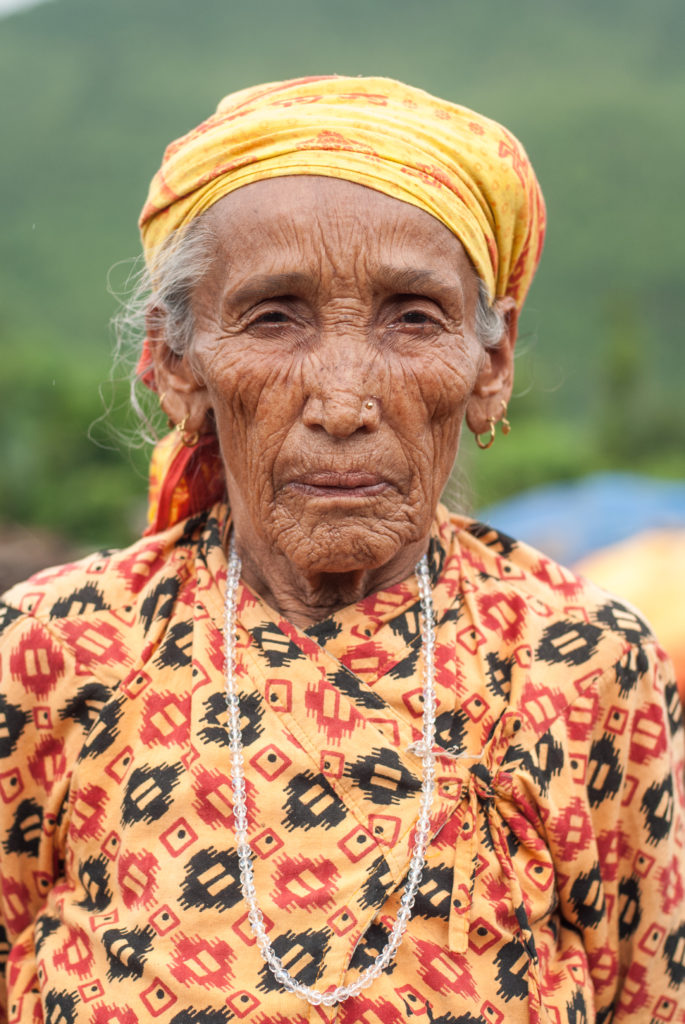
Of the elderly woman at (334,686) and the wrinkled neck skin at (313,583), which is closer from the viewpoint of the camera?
the elderly woman at (334,686)

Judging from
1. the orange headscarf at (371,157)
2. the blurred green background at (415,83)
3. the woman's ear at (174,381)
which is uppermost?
the blurred green background at (415,83)

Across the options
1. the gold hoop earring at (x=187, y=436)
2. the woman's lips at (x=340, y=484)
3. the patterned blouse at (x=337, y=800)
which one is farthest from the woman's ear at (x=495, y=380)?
the gold hoop earring at (x=187, y=436)

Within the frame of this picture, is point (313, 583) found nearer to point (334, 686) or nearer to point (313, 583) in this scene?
point (313, 583)

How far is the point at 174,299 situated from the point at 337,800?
3.50 feet

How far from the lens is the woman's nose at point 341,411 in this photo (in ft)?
6.28

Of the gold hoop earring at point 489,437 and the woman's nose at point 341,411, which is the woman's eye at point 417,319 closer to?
the woman's nose at point 341,411

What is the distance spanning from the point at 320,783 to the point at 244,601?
41 centimetres

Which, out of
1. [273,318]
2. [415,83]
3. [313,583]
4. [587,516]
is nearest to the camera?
[273,318]

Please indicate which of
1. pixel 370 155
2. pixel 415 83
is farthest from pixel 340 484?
pixel 415 83

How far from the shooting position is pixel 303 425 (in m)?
1.98

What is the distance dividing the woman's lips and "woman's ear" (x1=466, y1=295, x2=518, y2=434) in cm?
37

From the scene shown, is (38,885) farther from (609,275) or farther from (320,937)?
(609,275)

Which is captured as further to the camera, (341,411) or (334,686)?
(334,686)

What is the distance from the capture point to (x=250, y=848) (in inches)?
77.7
